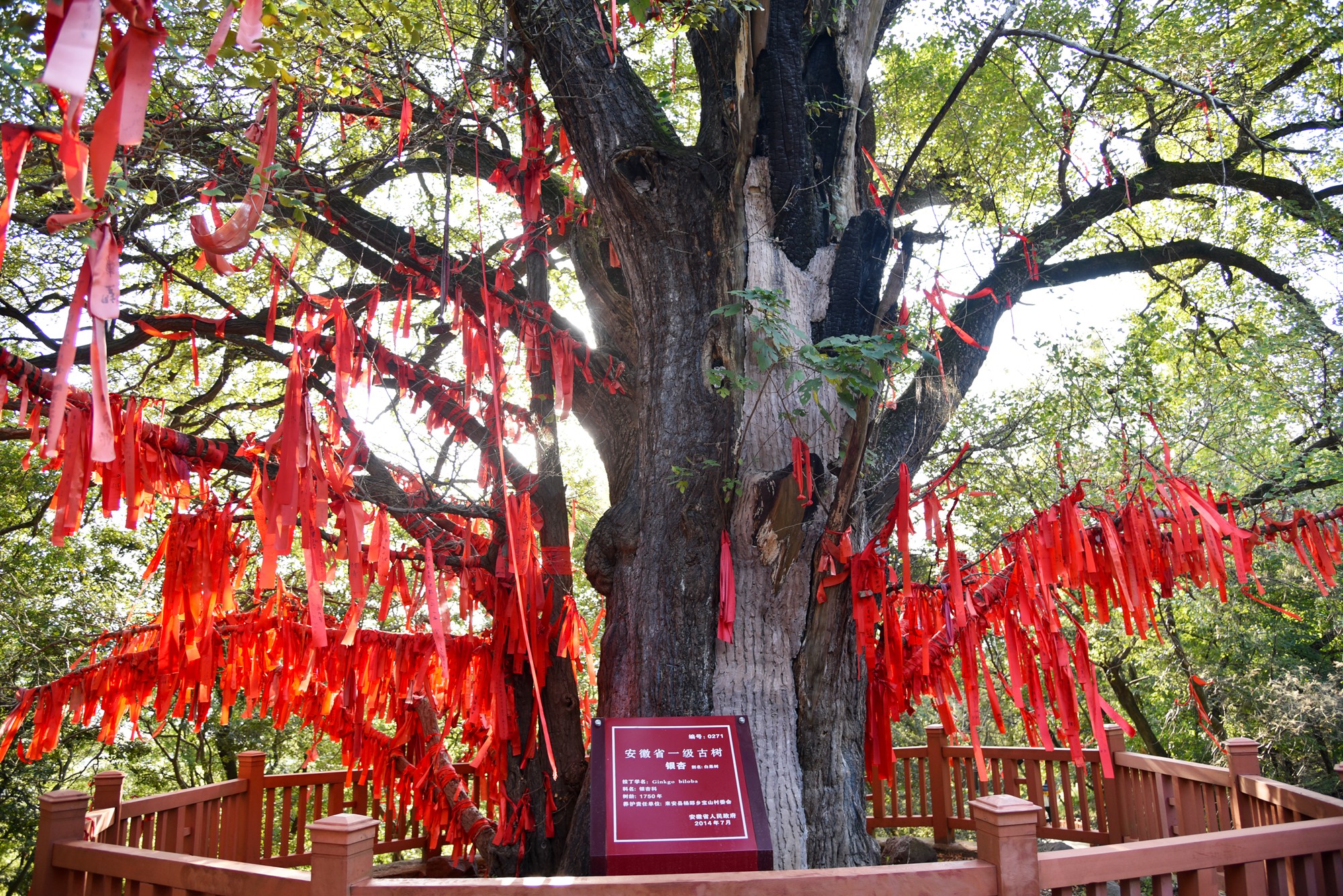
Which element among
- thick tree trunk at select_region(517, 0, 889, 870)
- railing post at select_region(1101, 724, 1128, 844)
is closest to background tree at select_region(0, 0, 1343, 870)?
thick tree trunk at select_region(517, 0, 889, 870)

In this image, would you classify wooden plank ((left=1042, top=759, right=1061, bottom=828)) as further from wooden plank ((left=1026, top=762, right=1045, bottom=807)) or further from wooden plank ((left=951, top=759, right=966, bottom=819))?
wooden plank ((left=951, top=759, right=966, bottom=819))

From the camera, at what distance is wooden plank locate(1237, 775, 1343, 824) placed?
124 inches

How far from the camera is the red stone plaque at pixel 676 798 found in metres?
2.42

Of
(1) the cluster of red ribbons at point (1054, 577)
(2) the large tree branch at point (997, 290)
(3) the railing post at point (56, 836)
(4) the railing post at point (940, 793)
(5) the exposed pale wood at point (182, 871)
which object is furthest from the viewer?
(4) the railing post at point (940, 793)

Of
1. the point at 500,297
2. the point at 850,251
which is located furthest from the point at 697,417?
the point at 500,297

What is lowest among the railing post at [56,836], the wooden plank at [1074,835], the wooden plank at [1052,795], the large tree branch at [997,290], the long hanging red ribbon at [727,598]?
the wooden plank at [1074,835]

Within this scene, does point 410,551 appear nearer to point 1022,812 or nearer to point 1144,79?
point 1022,812

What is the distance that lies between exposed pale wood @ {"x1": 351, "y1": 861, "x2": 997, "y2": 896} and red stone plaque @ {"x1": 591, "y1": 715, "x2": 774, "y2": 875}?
18.0 inches

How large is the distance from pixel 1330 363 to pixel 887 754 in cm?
430

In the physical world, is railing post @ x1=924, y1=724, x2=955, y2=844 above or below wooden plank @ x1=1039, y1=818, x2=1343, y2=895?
below

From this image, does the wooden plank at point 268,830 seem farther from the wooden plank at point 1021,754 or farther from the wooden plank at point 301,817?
the wooden plank at point 1021,754

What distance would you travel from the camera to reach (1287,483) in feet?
17.3

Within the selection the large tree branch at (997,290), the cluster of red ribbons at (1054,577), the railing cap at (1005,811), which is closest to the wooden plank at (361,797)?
the cluster of red ribbons at (1054,577)

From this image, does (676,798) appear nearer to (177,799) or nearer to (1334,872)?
(1334,872)
